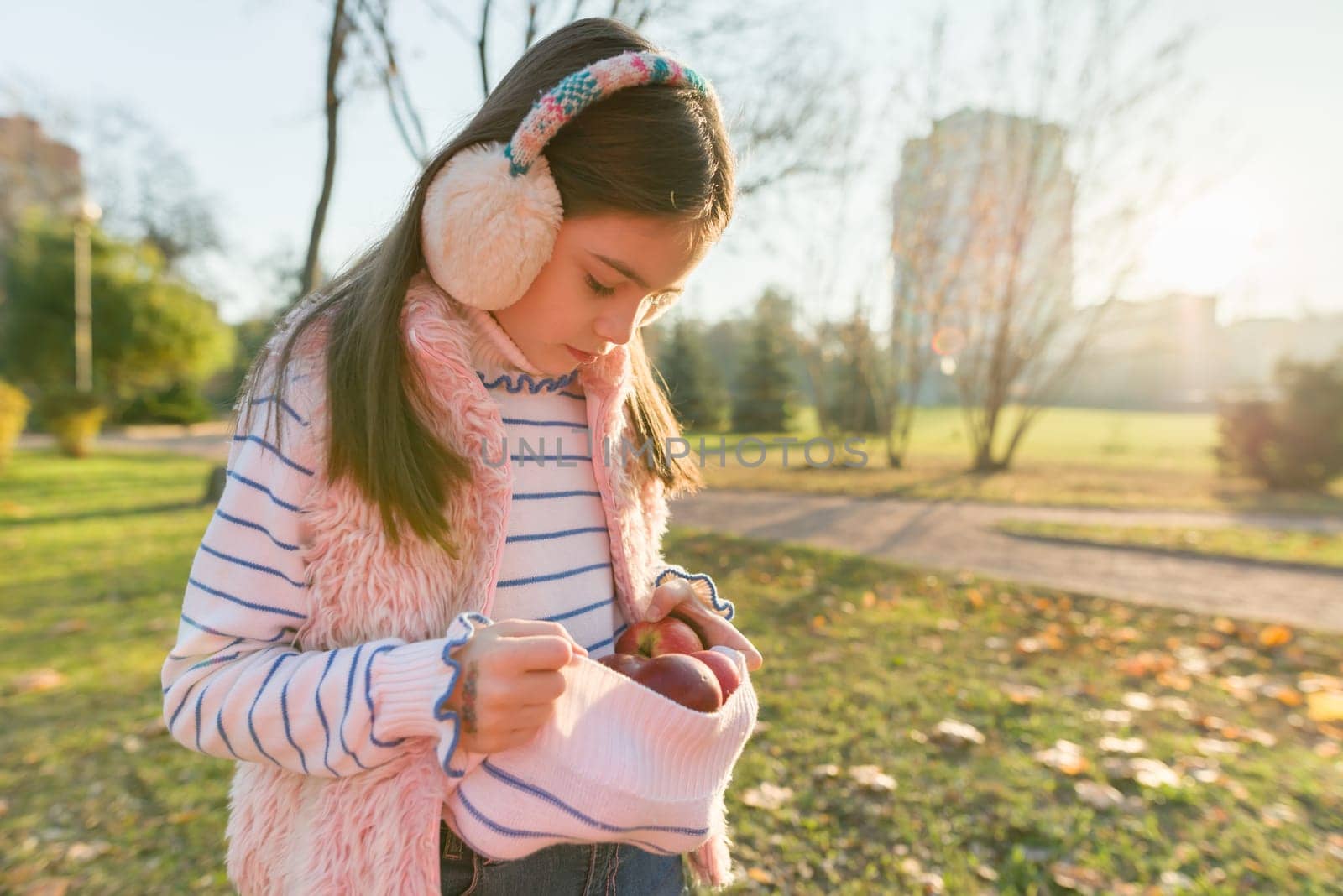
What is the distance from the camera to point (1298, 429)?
37.7 ft

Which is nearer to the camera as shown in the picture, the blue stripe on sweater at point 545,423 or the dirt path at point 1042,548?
the blue stripe on sweater at point 545,423

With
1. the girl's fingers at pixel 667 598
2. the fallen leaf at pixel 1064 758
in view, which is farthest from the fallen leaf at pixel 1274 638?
the girl's fingers at pixel 667 598

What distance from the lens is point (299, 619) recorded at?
1062mm

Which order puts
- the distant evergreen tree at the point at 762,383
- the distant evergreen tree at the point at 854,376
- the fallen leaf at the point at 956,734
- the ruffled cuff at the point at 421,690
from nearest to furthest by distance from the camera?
the ruffled cuff at the point at 421,690 → the fallen leaf at the point at 956,734 → the distant evergreen tree at the point at 854,376 → the distant evergreen tree at the point at 762,383

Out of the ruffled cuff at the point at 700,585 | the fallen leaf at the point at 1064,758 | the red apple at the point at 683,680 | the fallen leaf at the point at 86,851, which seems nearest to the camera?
the red apple at the point at 683,680

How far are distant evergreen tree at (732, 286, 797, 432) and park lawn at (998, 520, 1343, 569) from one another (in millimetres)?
13489

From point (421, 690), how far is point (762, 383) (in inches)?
840

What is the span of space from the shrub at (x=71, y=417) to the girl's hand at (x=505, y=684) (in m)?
18.5

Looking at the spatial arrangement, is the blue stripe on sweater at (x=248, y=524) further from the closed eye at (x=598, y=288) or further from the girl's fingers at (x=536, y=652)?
the closed eye at (x=598, y=288)

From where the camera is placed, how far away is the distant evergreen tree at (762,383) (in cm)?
2150

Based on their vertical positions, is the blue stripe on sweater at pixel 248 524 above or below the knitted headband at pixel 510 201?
below

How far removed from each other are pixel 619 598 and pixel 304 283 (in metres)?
8.59


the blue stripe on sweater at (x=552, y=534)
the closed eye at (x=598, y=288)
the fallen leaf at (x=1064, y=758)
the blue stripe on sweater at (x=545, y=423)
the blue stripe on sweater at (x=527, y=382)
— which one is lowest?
the fallen leaf at (x=1064, y=758)

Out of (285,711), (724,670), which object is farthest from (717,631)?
(285,711)
